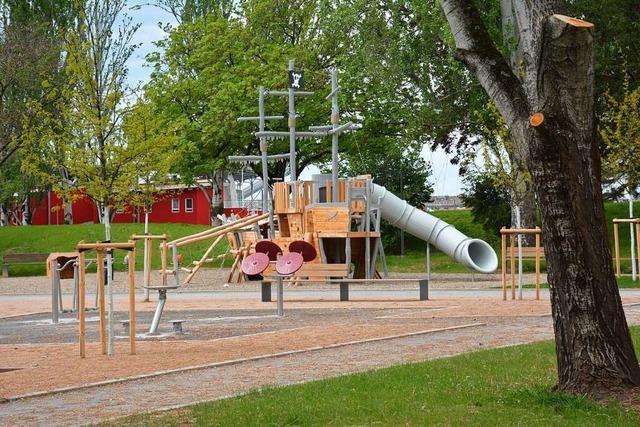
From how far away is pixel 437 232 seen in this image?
114ft

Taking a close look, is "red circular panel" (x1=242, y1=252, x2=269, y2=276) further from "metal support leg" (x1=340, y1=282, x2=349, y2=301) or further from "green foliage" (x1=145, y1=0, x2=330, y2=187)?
"green foliage" (x1=145, y1=0, x2=330, y2=187)

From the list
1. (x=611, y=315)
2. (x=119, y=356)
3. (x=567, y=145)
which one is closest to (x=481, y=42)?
(x=567, y=145)

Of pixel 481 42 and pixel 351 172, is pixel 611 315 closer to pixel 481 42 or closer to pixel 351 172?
pixel 481 42

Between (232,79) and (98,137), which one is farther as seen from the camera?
(232,79)

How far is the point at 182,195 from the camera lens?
7600cm

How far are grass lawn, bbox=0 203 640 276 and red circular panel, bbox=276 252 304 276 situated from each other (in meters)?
15.3

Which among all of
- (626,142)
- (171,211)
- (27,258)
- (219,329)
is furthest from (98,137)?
(171,211)

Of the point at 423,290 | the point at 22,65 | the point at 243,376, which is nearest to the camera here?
the point at 243,376

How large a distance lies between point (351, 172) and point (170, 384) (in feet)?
136

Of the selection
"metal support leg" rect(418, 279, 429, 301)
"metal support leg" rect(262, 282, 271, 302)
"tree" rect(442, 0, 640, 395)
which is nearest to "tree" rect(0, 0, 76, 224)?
"metal support leg" rect(262, 282, 271, 302)

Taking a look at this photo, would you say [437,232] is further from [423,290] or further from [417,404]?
[417,404]

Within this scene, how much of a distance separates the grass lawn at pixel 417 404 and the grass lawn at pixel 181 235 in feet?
87.8

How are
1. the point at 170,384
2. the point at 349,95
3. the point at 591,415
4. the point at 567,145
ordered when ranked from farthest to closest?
the point at 349,95
the point at 170,384
the point at 567,145
the point at 591,415

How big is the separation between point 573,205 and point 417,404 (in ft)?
5.88
